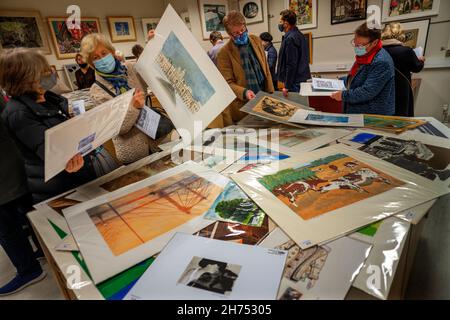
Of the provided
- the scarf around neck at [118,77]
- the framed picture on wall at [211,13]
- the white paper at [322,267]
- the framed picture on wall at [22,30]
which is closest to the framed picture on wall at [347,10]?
the framed picture on wall at [211,13]

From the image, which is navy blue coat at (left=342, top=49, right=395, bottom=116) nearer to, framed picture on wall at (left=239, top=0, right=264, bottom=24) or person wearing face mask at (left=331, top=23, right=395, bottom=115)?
person wearing face mask at (left=331, top=23, right=395, bottom=115)

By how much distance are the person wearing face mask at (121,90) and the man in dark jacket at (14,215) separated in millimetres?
437

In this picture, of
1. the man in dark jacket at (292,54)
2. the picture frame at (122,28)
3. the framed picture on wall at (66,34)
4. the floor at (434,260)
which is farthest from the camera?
the picture frame at (122,28)

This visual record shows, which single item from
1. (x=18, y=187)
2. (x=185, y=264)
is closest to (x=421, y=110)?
(x=185, y=264)

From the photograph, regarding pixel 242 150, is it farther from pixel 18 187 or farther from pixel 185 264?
pixel 18 187

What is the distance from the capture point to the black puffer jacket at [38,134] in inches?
37.8

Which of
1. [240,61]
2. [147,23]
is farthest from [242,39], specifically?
[147,23]

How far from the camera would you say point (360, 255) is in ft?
1.64

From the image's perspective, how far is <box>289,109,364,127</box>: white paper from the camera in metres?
1.17

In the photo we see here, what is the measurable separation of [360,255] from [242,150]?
62 centimetres

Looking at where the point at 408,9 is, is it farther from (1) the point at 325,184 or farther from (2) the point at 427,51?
(1) the point at 325,184

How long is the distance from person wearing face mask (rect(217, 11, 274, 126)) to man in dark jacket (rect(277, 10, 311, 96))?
2.91 feet

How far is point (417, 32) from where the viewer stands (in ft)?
9.28

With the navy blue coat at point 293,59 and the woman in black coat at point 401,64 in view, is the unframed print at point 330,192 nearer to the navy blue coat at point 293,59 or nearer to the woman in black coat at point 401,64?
the woman in black coat at point 401,64
